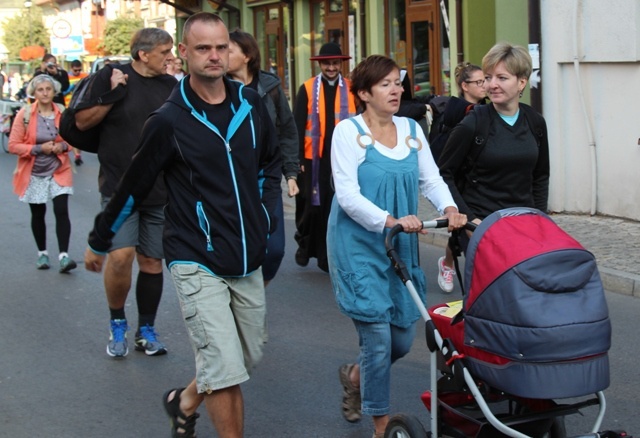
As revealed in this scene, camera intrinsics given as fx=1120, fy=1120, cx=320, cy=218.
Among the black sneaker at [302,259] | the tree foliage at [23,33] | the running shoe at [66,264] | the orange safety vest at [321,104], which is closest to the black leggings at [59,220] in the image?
the running shoe at [66,264]

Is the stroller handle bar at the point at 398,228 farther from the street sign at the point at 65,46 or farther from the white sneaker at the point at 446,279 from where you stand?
the street sign at the point at 65,46

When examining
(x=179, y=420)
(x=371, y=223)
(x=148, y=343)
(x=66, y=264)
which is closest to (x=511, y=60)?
(x=371, y=223)

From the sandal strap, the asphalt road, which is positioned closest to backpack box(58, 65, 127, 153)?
the asphalt road

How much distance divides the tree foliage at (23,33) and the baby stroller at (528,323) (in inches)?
2641

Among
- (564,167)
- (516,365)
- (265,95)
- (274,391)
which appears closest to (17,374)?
(274,391)

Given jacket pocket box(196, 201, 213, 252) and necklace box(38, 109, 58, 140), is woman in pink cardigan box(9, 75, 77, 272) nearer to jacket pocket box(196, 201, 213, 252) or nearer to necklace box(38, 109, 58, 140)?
necklace box(38, 109, 58, 140)

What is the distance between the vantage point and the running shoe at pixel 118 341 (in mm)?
6992

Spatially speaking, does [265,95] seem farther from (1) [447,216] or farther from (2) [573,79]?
(2) [573,79]

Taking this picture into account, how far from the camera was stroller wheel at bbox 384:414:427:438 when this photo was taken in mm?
4504

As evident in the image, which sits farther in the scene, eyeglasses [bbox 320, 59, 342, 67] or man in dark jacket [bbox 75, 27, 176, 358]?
eyeglasses [bbox 320, 59, 342, 67]

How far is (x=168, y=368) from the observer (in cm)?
684

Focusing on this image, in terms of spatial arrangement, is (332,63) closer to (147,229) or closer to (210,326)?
(147,229)

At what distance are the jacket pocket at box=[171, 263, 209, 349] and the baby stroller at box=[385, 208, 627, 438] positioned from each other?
1029 millimetres

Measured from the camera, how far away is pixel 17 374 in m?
6.87
